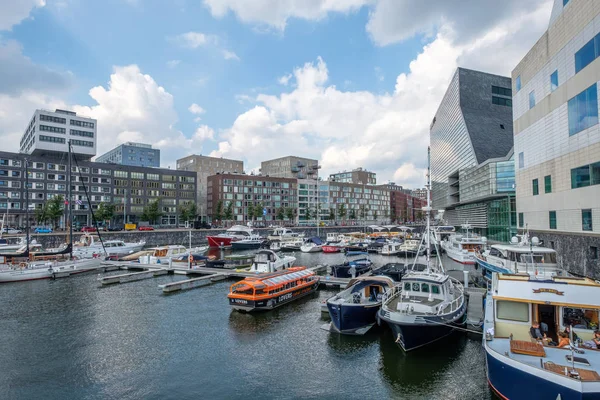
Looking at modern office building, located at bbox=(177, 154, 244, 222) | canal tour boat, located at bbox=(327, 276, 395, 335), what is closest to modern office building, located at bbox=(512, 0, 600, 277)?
canal tour boat, located at bbox=(327, 276, 395, 335)

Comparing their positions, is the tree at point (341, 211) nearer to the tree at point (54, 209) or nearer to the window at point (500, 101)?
the window at point (500, 101)

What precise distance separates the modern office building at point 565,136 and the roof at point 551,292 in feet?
66.0

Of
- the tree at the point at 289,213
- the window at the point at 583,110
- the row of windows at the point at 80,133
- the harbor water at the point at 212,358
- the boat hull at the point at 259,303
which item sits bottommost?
the harbor water at the point at 212,358

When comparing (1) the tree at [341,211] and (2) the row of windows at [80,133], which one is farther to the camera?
(1) the tree at [341,211]

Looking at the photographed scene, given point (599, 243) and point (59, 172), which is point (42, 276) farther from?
point (59, 172)

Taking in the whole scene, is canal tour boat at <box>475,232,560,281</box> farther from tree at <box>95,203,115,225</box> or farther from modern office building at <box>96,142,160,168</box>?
modern office building at <box>96,142,160,168</box>

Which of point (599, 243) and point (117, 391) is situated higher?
point (599, 243)

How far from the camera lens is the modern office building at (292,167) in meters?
175

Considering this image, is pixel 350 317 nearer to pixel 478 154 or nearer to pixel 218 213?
pixel 478 154

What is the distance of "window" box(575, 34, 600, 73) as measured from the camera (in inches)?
1168

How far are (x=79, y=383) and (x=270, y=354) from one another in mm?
9112

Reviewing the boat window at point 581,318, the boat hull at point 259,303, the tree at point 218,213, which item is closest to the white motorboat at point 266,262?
the boat hull at point 259,303

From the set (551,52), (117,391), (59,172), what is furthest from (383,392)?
(59,172)

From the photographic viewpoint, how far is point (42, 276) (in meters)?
41.9
